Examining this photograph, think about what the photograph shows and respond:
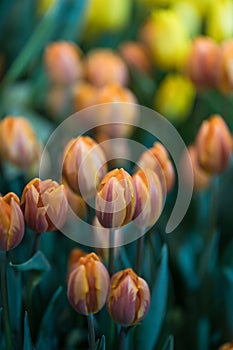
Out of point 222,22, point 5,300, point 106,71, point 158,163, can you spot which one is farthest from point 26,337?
point 222,22

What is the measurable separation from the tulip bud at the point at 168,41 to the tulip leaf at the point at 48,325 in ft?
1.14

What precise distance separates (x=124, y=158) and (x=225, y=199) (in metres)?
0.11

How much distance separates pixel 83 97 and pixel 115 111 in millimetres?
75

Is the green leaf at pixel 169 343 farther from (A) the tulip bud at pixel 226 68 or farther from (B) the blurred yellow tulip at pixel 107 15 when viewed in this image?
(B) the blurred yellow tulip at pixel 107 15

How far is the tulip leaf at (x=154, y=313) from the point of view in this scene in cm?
44

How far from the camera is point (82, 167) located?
0.42 meters

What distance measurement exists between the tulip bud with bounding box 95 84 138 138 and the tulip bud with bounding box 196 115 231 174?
0.09m

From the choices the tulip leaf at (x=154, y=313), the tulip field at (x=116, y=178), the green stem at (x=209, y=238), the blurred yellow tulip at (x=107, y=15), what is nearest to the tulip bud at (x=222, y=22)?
the tulip field at (x=116, y=178)

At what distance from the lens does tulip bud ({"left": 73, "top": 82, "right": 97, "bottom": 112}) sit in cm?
63

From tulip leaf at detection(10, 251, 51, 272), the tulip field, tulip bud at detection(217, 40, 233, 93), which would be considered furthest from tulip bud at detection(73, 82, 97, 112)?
tulip leaf at detection(10, 251, 51, 272)

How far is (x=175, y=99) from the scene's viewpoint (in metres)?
0.72

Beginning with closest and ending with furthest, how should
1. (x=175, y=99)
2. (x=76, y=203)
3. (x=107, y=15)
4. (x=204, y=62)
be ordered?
(x=76, y=203) < (x=204, y=62) < (x=175, y=99) < (x=107, y=15)

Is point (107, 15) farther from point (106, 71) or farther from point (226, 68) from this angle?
point (226, 68)

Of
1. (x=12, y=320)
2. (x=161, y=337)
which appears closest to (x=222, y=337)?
(x=161, y=337)
